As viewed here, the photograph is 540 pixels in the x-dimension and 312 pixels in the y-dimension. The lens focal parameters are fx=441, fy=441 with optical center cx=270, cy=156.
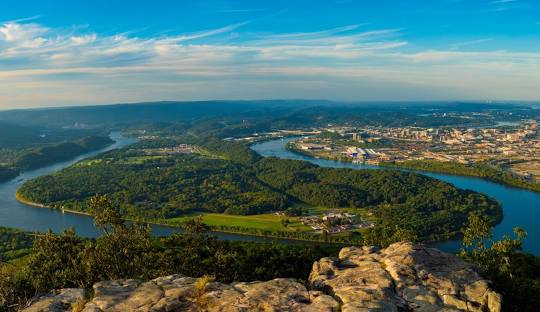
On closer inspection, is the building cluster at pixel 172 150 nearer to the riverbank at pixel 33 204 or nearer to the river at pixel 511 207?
the riverbank at pixel 33 204

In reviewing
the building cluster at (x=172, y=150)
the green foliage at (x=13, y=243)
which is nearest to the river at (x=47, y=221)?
the green foliage at (x=13, y=243)

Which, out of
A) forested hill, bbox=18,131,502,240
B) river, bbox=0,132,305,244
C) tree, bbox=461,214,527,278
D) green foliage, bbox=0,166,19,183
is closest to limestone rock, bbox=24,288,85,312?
tree, bbox=461,214,527,278

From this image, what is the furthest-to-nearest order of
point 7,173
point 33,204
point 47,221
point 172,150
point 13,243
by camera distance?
1. point 172,150
2. point 7,173
3. point 33,204
4. point 47,221
5. point 13,243

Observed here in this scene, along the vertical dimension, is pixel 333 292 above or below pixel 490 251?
above

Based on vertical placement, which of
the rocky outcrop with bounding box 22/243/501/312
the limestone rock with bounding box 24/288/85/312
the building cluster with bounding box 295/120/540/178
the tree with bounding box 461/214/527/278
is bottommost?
the building cluster with bounding box 295/120/540/178

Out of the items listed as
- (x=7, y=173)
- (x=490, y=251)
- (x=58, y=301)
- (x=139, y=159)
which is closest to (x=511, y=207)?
Result: (x=490, y=251)

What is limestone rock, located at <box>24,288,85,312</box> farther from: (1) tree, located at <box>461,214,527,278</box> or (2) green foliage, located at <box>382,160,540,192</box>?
(2) green foliage, located at <box>382,160,540,192</box>

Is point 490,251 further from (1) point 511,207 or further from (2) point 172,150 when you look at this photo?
(2) point 172,150
